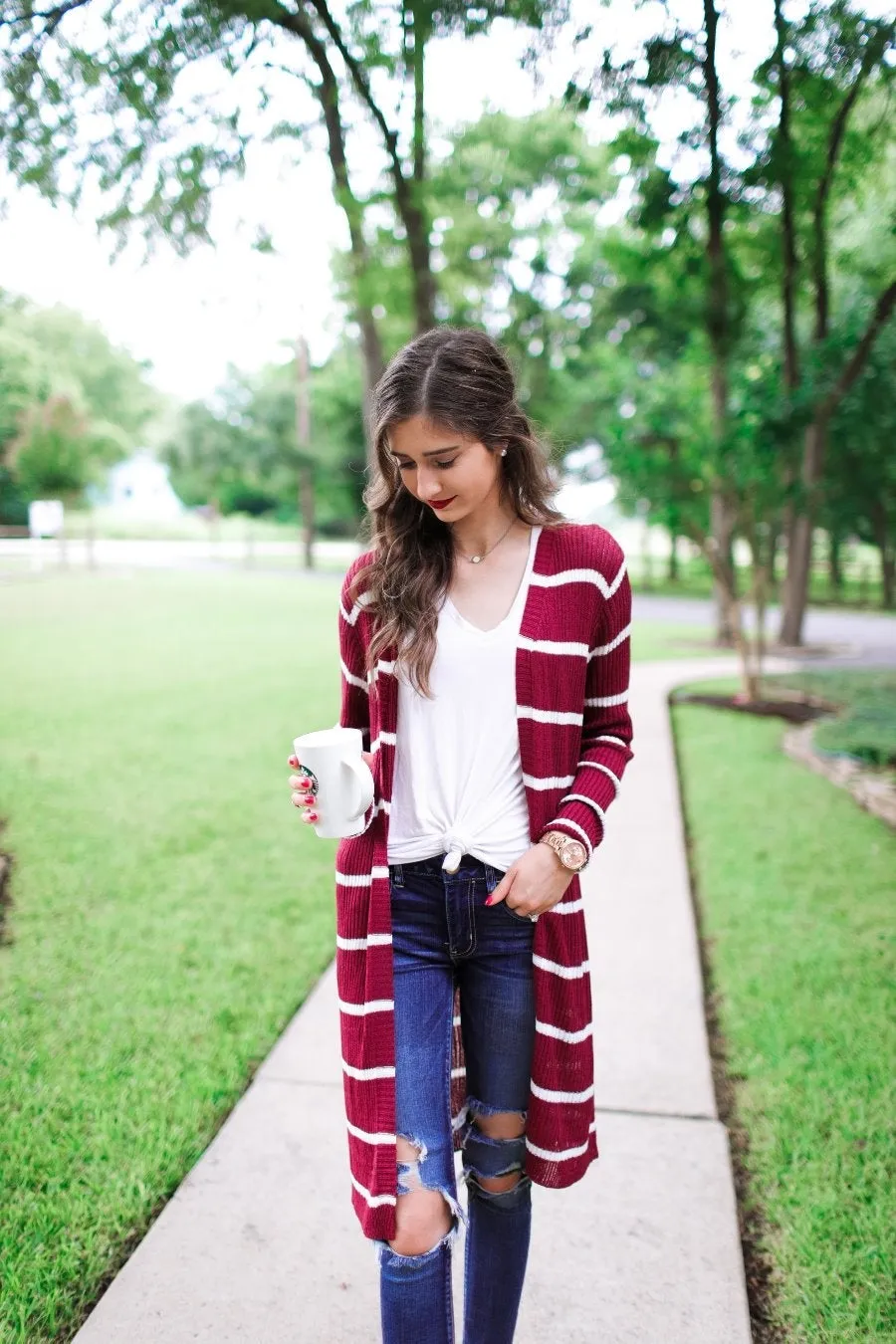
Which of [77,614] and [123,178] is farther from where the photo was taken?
[77,614]

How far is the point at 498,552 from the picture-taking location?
1674 millimetres

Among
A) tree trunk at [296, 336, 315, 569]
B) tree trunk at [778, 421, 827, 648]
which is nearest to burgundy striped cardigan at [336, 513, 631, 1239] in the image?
tree trunk at [778, 421, 827, 648]

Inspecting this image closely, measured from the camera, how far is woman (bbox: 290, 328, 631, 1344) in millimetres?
1521

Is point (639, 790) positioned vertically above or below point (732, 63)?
below

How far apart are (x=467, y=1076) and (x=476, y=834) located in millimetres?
465

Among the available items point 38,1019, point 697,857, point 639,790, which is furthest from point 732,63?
point 38,1019

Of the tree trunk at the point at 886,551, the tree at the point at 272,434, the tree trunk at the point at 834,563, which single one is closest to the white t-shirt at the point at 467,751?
the tree trunk at the point at 886,551

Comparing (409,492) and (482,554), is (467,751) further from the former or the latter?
(409,492)

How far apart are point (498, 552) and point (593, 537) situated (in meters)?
0.17

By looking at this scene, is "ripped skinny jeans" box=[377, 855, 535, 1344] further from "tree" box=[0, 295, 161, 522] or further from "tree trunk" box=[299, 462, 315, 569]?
"tree trunk" box=[299, 462, 315, 569]

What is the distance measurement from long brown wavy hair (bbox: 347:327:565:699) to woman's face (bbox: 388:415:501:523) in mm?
17

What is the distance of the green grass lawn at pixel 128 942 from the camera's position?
2.32 metres

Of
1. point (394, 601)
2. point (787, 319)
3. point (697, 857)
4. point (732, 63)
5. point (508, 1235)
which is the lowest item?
point (697, 857)

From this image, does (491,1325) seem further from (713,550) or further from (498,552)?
(713,550)
